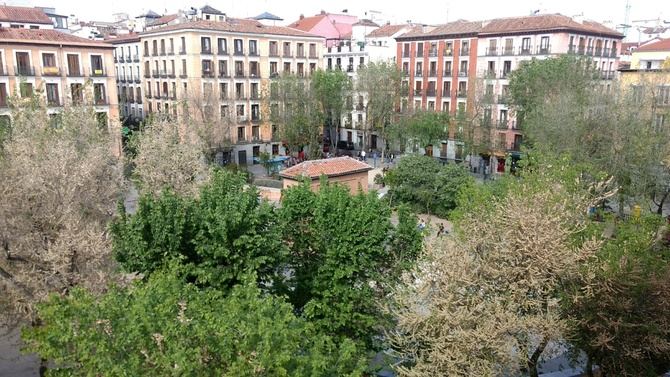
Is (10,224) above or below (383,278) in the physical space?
above

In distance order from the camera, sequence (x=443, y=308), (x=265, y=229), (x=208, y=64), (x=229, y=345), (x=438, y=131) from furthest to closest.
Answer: (x=208, y=64), (x=438, y=131), (x=265, y=229), (x=443, y=308), (x=229, y=345)

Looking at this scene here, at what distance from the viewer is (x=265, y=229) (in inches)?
643

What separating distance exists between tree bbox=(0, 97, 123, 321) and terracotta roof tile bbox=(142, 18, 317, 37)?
110ft

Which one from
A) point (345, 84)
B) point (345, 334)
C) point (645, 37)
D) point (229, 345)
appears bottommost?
point (345, 334)

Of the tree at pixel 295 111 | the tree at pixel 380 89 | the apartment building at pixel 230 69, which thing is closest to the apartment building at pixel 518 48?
the tree at pixel 380 89

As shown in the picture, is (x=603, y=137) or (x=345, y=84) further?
(x=345, y=84)

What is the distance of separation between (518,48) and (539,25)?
291cm

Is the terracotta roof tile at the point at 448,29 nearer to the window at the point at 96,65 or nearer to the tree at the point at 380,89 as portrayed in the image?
the tree at the point at 380,89

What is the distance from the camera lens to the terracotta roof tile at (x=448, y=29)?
61.3 m

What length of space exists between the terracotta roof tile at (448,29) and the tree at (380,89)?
6060 mm

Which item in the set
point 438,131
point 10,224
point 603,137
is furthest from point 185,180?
point 438,131

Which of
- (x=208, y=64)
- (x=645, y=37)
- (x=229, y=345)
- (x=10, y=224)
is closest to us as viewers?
(x=229, y=345)

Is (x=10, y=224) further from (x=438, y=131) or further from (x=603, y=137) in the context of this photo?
(x=438, y=131)

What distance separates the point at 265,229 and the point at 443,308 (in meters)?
5.65
